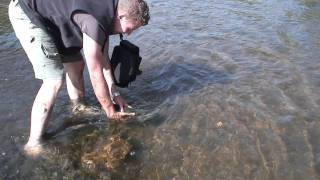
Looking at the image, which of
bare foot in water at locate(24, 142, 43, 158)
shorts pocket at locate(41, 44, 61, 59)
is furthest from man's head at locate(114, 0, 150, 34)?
bare foot in water at locate(24, 142, 43, 158)

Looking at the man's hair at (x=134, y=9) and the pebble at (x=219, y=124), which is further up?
the man's hair at (x=134, y=9)

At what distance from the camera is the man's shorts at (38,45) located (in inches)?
169

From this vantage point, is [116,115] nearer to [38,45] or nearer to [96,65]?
[96,65]

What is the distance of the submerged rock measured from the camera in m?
4.47

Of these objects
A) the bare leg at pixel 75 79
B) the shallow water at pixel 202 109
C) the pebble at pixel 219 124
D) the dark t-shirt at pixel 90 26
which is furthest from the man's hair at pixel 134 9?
the pebble at pixel 219 124

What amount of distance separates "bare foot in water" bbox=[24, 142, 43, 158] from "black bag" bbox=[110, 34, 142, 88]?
109cm

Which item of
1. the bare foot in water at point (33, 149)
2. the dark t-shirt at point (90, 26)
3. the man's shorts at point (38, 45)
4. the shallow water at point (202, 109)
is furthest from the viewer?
the bare foot in water at point (33, 149)

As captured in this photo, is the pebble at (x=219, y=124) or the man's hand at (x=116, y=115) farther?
the pebble at (x=219, y=124)

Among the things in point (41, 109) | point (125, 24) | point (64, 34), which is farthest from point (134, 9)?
point (41, 109)

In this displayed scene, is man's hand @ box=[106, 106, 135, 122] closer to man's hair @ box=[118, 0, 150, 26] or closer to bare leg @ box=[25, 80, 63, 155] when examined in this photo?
bare leg @ box=[25, 80, 63, 155]

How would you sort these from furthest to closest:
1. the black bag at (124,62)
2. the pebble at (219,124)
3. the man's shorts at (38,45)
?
the pebble at (219,124) → the black bag at (124,62) → the man's shorts at (38,45)

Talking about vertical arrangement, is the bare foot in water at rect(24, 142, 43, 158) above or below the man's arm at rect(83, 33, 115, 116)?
below

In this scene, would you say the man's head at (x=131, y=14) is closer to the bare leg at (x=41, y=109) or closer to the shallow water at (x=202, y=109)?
the bare leg at (x=41, y=109)

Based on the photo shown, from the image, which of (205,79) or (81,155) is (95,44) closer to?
(81,155)
